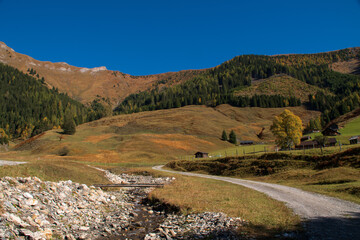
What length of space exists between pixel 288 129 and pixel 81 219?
69.2 metres

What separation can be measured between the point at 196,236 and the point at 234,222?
293 centimetres

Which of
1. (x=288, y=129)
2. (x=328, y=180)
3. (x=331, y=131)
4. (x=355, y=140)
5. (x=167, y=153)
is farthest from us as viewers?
(x=167, y=153)

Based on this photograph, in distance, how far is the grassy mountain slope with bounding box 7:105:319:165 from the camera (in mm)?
95125

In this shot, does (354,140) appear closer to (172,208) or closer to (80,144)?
(172,208)

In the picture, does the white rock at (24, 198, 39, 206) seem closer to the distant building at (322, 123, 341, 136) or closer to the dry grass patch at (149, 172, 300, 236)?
the dry grass patch at (149, 172, 300, 236)

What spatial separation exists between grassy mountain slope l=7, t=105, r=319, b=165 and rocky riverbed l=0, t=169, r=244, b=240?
64932 mm

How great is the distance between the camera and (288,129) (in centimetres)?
7062

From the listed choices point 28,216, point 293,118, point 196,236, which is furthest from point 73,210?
point 293,118

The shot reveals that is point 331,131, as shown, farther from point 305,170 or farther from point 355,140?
point 305,170

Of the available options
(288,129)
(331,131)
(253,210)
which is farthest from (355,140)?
(253,210)

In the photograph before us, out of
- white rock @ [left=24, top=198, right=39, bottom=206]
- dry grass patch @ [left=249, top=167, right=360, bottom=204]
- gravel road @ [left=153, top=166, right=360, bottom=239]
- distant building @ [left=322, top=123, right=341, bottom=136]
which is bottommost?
dry grass patch @ [left=249, top=167, right=360, bottom=204]

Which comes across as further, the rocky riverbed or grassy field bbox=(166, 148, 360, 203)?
grassy field bbox=(166, 148, 360, 203)

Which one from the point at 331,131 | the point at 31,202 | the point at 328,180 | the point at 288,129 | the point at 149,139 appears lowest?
the point at 328,180

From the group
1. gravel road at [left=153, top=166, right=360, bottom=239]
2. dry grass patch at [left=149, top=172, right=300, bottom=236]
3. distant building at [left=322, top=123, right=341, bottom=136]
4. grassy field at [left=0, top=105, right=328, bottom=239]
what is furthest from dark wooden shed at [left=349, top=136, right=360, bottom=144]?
dry grass patch at [left=149, top=172, right=300, bottom=236]
